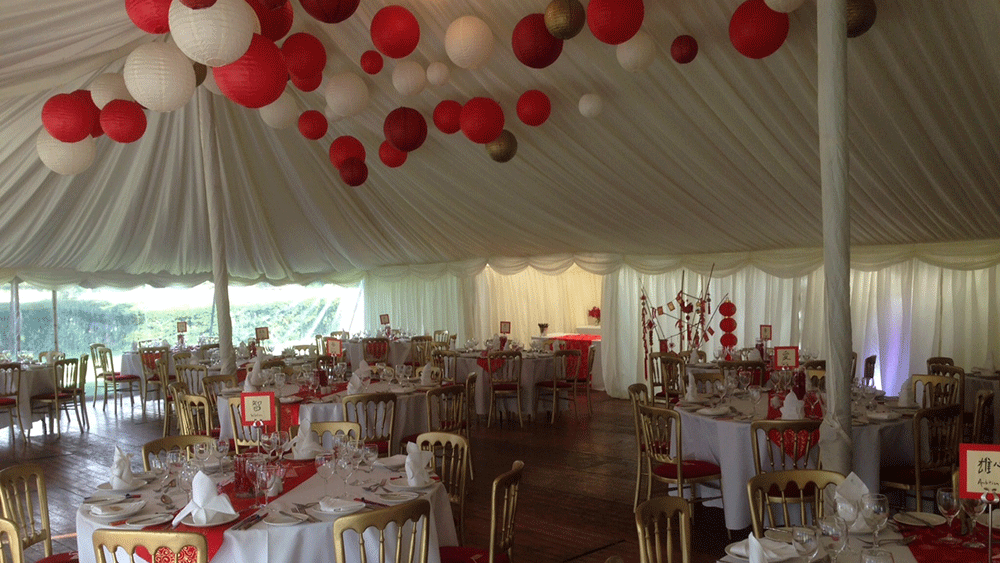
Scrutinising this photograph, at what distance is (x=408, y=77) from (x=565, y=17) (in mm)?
1858

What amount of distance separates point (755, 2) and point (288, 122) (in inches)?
161

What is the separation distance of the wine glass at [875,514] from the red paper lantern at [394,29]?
4.35 meters

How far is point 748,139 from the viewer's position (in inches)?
281

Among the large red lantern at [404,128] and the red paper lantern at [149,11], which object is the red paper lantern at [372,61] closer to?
the large red lantern at [404,128]

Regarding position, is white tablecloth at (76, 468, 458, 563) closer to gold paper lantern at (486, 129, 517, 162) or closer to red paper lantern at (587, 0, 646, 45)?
red paper lantern at (587, 0, 646, 45)

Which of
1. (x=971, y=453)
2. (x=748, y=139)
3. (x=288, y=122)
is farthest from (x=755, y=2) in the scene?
(x=288, y=122)

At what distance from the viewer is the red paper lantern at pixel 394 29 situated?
18.4 feet

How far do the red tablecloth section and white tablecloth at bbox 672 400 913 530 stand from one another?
6.91 metres

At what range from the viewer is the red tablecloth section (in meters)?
12.4

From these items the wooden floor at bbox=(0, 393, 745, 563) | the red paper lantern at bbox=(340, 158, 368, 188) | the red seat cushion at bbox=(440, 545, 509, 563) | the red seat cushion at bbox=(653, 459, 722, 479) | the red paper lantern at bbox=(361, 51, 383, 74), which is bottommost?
the wooden floor at bbox=(0, 393, 745, 563)

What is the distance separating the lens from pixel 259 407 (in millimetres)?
4254

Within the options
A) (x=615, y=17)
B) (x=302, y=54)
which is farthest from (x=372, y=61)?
(x=615, y=17)

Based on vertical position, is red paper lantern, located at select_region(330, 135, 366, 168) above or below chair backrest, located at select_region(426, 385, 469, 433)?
above

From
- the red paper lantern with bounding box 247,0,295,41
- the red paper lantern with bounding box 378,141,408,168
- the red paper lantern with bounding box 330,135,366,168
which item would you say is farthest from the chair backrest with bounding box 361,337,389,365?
the red paper lantern with bounding box 247,0,295,41
